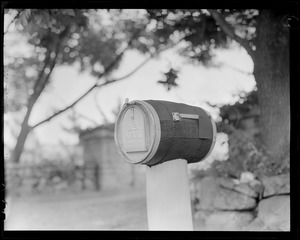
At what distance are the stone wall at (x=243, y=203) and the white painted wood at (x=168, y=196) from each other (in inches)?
59.7

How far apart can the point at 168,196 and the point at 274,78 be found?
2.16 meters

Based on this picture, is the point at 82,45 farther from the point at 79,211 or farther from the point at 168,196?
the point at 168,196

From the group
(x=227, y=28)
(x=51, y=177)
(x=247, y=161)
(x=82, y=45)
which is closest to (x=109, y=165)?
(x=51, y=177)

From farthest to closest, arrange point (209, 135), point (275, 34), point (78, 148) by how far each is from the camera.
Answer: point (78, 148) < point (275, 34) < point (209, 135)

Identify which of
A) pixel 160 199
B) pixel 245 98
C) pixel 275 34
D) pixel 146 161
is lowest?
pixel 160 199

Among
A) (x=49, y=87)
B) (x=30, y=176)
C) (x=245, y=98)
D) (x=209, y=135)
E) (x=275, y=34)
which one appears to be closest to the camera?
(x=209, y=135)

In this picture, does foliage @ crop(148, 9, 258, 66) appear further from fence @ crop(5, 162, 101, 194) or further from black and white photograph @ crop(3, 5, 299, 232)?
fence @ crop(5, 162, 101, 194)

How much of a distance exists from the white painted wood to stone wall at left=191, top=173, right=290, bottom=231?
59.7 inches

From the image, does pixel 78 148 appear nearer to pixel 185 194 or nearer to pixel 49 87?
pixel 49 87

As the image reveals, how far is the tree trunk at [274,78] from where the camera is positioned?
4176 mm

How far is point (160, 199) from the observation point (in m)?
2.55

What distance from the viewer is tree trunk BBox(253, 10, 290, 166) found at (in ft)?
13.7
